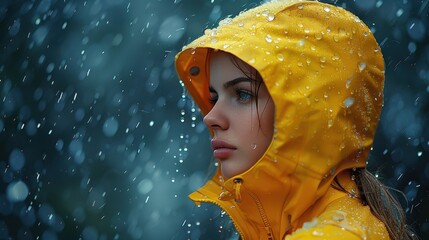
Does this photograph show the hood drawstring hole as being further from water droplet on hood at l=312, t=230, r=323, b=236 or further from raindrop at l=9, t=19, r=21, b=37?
raindrop at l=9, t=19, r=21, b=37

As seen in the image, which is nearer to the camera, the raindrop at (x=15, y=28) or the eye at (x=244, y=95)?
the eye at (x=244, y=95)

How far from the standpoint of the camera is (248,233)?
191cm

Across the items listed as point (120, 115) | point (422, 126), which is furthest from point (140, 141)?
point (422, 126)

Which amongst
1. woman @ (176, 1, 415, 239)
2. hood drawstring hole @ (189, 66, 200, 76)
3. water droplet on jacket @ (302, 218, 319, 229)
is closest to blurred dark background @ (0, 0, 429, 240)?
hood drawstring hole @ (189, 66, 200, 76)

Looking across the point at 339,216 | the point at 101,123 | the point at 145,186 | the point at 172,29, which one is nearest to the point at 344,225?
the point at 339,216

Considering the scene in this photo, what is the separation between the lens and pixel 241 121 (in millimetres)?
1783

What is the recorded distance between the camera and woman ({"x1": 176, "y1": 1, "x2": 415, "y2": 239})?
5.59ft

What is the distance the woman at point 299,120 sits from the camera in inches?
67.1

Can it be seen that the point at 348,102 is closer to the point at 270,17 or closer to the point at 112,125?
the point at 270,17

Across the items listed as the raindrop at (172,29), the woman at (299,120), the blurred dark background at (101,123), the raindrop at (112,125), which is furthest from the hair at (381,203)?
the raindrop at (112,125)

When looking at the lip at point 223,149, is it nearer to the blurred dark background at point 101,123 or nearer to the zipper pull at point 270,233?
the zipper pull at point 270,233

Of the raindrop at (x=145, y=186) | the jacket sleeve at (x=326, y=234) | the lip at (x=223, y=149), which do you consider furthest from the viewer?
the raindrop at (x=145, y=186)

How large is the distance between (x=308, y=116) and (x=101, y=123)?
285cm

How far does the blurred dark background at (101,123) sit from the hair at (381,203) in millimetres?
1990
